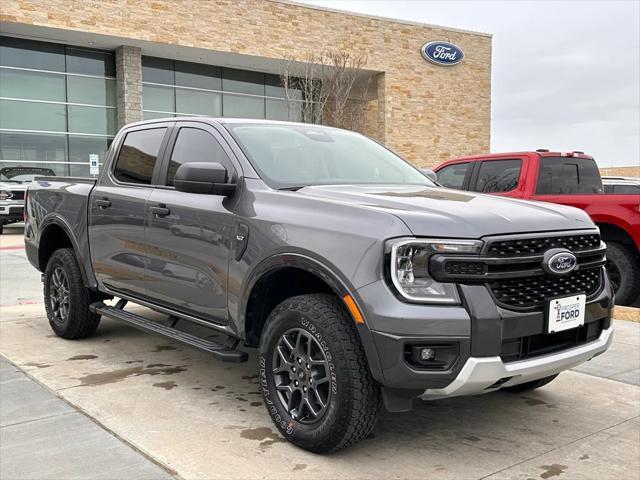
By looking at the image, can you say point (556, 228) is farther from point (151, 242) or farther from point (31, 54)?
point (31, 54)

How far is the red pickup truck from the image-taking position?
7672 mm

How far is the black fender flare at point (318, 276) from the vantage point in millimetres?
3105

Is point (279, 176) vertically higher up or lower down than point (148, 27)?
lower down

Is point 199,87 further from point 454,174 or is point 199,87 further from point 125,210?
point 125,210

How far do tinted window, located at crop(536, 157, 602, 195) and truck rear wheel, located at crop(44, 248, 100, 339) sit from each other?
5766mm

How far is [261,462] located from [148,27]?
25.3 metres

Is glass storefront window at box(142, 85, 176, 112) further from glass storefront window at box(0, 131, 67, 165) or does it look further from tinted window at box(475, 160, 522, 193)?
tinted window at box(475, 160, 522, 193)

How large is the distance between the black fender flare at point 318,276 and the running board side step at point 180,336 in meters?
0.15

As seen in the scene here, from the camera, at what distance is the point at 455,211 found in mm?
3307

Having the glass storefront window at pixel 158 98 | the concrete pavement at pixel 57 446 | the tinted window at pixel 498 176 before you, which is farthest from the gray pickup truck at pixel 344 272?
the glass storefront window at pixel 158 98

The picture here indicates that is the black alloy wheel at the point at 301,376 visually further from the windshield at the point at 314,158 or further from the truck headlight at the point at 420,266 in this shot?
the windshield at the point at 314,158

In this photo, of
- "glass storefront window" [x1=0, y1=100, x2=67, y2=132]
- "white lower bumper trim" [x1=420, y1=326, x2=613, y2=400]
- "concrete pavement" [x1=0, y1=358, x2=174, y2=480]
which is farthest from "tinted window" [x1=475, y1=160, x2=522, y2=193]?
"glass storefront window" [x1=0, y1=100, x2=67, y2=132]

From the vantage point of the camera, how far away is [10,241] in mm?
16781

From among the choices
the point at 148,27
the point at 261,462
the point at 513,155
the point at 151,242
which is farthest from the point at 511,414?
the point at 148,27
